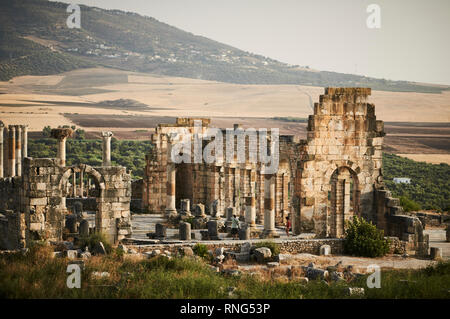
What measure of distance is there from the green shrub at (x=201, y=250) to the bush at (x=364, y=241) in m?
5.05

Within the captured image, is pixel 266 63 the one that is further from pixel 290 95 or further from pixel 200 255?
pixel 200 255

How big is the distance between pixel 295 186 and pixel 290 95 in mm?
116221

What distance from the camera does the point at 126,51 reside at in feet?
561

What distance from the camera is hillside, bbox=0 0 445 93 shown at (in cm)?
13375

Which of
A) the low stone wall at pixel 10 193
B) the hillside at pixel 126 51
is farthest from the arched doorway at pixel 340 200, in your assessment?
the hillside at pixel 126 51

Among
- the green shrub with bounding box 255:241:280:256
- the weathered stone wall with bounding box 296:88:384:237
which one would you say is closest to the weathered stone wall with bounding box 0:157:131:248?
the green shrub with bounding box 255:241:280:256

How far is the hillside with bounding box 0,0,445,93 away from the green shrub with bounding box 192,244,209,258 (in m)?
106

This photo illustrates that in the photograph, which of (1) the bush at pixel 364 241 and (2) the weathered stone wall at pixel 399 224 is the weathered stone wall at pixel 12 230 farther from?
(2) the weathered stone wall at pixel 399 224

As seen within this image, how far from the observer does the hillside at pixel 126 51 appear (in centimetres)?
13375

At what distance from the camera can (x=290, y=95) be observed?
14325 cm

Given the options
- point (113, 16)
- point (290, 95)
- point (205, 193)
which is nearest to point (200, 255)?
point (205, 193)

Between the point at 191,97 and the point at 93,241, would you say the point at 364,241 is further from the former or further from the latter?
the point at 191,97

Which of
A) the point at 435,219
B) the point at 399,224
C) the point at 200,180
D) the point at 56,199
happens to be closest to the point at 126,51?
the point at 200,180
